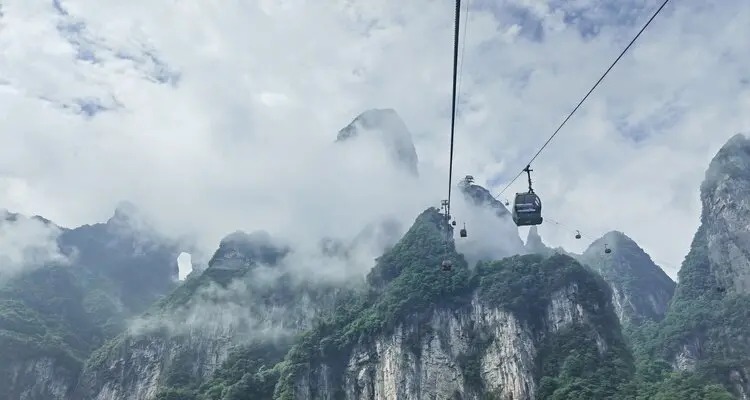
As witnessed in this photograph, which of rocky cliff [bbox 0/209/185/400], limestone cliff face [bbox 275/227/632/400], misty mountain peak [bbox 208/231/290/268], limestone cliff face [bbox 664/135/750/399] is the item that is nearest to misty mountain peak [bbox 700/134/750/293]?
limestone cliff face [bbox 664/135/750/399]

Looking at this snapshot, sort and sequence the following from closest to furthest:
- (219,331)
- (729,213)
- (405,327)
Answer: (405,327), (729,213), (219,331)

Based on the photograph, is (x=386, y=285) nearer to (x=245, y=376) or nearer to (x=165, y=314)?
(x=245, y=376)

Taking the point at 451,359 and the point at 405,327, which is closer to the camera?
the point at 451,359

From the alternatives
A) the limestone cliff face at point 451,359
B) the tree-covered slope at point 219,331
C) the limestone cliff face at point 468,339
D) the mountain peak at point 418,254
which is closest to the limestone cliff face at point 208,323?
the tree-covered slope at point 219,331

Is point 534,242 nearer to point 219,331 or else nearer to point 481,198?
point 481,198

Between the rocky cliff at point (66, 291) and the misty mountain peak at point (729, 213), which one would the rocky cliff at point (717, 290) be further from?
the rocky cliff at point (66, 291)

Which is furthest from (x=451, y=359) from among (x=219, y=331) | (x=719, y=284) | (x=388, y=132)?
(x=388, y=132)
